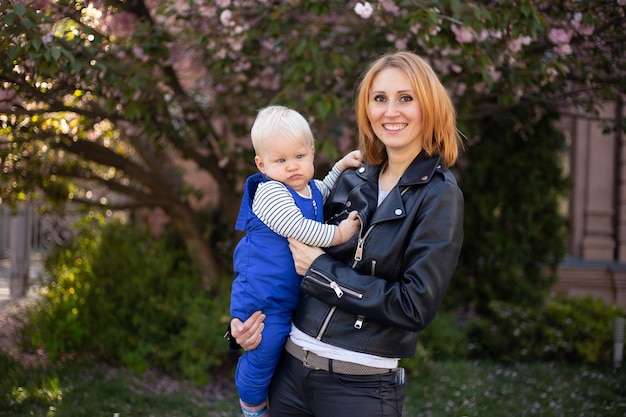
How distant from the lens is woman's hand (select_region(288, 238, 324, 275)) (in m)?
2.13

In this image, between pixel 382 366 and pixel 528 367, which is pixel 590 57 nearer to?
pixel 528 367

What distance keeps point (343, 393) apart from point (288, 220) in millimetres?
608

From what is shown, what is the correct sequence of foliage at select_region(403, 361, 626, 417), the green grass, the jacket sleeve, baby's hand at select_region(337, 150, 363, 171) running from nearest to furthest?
the jacket sleeve → baby's hand at select_region(337, 150, 363, 171) → the green grass → foliage at select_region(403, 361, 626, 417)

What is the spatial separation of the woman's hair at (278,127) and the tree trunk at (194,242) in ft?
14.2

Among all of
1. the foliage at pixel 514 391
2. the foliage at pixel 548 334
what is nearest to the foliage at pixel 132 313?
the foliage at pixel 514 391

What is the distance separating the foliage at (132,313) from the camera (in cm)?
566

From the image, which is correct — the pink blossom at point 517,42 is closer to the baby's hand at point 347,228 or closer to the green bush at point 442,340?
the baby's hand at point 347,228

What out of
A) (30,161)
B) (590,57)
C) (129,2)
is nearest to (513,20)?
(590,57)

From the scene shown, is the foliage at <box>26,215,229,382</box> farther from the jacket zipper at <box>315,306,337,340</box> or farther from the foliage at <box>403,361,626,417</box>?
the jacket zipper at <box>315,306,337,340</box>

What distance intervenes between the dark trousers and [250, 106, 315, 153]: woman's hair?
2.62 ft

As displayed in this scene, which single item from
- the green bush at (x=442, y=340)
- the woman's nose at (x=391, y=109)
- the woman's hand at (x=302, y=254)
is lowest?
the green bush at (x=442, y=340)

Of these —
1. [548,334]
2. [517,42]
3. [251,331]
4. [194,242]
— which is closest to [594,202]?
[548,334]

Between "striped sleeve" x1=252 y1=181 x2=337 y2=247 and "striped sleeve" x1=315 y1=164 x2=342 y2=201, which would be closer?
"striped sleeve" x1=252 y1=181 x2=337 y2=247

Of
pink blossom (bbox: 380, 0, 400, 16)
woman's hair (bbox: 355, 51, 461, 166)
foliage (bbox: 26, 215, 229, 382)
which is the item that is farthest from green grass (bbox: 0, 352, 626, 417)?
woman's hair (bbox: 355, 51, 461, 166)
